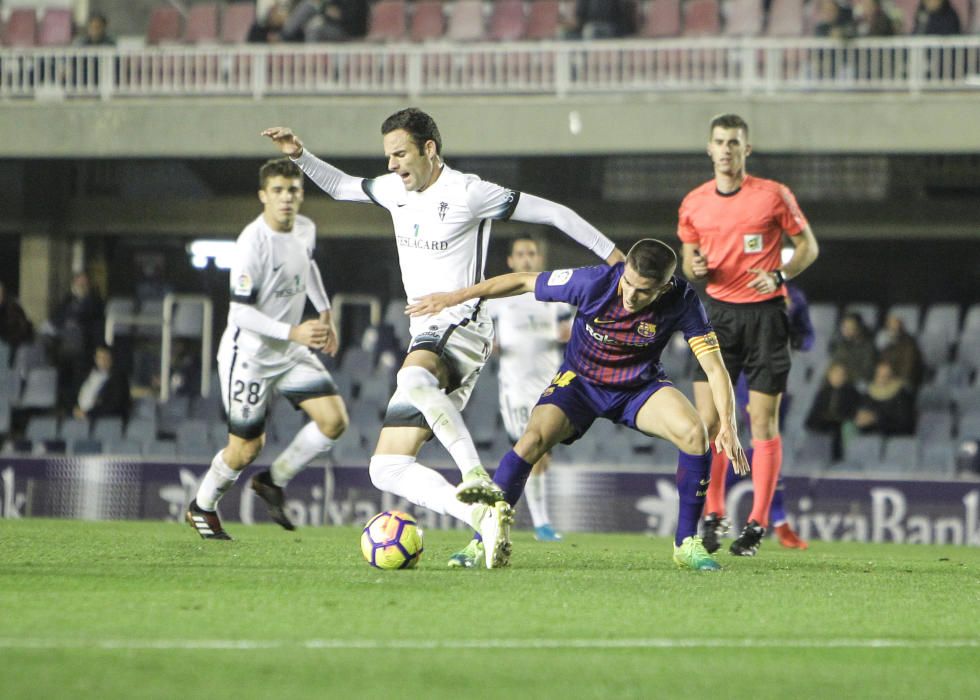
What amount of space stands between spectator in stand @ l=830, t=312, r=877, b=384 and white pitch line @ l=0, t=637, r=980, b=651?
35.2 feet

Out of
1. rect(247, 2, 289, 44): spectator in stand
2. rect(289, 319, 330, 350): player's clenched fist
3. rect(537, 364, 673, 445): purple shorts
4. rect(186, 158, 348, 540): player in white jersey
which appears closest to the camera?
rect(537, 364, 673, 445): purple shorts

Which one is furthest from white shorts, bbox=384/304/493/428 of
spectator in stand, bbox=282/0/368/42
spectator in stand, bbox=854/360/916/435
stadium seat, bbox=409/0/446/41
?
stadium seat, bbox=409/0/446/41

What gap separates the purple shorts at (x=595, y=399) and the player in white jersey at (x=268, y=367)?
234 cm

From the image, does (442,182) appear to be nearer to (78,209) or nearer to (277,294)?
(277,294)

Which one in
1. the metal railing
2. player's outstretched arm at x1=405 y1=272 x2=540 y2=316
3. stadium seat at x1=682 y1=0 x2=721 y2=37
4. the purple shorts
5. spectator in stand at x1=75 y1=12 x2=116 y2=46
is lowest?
the purple shorts

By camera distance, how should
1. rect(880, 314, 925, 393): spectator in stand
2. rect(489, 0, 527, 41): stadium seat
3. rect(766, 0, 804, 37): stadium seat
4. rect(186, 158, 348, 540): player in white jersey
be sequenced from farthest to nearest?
rect(489, 0, 527, 41): stadium seat < rect(766, 0, 804, 37): stadium seat < rect(880, 314, 925, 393): spectator in stand < rect(186, 158, 348, 540): player in white jersey

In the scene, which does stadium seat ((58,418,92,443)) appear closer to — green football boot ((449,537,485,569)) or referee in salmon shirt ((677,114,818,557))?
referee in salmon shirt ((677,114,818,557))

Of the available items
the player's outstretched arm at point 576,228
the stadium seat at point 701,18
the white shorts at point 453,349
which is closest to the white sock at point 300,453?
the white shorts at point 453,349

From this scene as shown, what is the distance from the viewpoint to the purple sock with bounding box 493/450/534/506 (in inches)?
282

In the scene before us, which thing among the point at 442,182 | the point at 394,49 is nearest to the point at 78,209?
the point at 394,49

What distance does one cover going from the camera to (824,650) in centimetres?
461

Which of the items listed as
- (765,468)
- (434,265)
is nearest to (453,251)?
(434,265)

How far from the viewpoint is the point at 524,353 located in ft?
37.5

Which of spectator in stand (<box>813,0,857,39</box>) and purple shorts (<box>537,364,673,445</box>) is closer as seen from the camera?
purple shorts (<box>537,364,673,445</box>)
